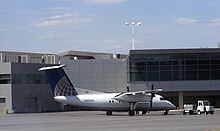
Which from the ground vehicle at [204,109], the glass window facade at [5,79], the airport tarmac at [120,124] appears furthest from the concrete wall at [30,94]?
the airport tarmac at [120,124]

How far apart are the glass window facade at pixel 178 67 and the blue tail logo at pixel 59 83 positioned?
66.6 feet

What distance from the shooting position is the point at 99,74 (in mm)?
96188

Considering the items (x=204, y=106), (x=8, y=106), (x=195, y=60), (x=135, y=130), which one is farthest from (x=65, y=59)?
(x=135, y=130)

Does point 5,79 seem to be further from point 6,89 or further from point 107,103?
point 107,103

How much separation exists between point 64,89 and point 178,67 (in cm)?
2600

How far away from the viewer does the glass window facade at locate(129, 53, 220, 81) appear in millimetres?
91938

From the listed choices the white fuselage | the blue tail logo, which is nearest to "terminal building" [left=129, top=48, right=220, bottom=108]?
the white fuselage

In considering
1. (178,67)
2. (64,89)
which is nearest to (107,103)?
(64,89)

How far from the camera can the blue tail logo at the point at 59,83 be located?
73438 mm

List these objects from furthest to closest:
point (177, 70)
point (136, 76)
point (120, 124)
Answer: point (136, 76) < point (177, 70) < point (120, 124)

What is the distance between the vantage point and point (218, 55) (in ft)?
304

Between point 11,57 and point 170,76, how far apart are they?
28877 mm

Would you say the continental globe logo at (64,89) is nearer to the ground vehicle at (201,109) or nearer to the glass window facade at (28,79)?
the glass window facade at (28,79)

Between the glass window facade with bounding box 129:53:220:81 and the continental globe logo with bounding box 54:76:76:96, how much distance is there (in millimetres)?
20896
